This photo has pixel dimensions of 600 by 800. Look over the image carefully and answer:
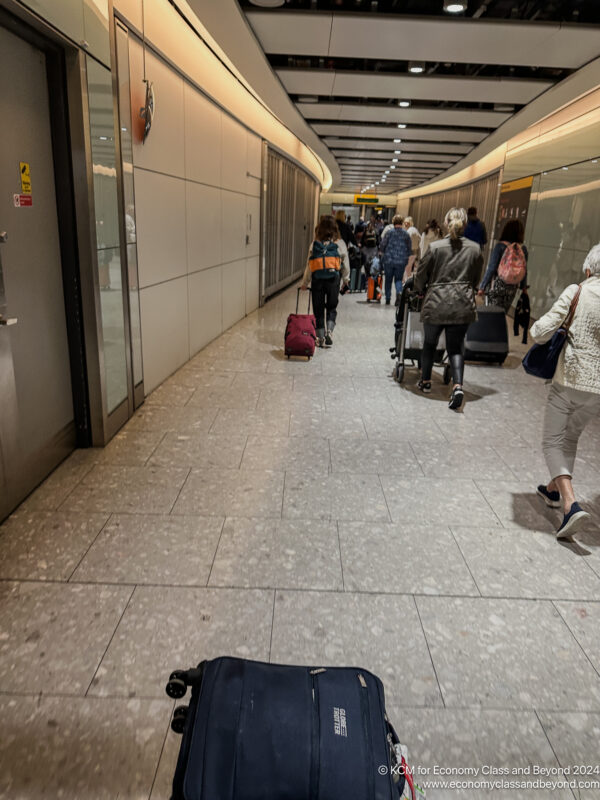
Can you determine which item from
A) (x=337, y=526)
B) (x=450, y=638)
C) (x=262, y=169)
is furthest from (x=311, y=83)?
(x=450, y=638)

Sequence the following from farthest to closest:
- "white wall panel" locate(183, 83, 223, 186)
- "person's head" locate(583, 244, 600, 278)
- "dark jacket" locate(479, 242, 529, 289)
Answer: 1. "dark jacket" locate(479, 242, 529, 289)
2. "white wall panel" locate(183, 83, 223, 186)
3. "person's head" locate(583, 244, 600, 278)

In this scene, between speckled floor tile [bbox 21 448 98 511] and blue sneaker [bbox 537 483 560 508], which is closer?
speckled floor tile [bbox 21 448 98 511]

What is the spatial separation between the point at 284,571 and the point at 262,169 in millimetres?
8838

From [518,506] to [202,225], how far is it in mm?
4985

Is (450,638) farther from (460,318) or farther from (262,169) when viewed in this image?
(262,169)

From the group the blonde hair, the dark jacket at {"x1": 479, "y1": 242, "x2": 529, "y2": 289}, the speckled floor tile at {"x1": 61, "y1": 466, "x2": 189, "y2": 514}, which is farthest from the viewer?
the dark jacket at {"x1": 479, "y1": 242, "x2": 529, "y2": 289}

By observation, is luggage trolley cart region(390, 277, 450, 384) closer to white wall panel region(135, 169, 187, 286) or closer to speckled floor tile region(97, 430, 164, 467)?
white wall panel region(135, 169, 187, 286)

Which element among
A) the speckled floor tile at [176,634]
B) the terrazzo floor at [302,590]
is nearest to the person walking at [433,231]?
the terrazzo floor at [302,590]

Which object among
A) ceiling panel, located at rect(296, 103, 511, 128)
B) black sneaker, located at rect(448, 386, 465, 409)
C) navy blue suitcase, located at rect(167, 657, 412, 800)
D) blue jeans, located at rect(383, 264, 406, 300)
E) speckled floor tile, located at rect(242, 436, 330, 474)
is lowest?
speckled floor tile, located at rect(242, 436, 330, 474)

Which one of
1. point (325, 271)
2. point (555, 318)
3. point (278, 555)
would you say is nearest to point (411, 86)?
point (325, 271)

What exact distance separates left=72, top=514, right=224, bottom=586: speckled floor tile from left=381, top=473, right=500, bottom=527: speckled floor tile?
1.12 meters

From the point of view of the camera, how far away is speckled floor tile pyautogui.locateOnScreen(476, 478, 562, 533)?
3229 millimetres

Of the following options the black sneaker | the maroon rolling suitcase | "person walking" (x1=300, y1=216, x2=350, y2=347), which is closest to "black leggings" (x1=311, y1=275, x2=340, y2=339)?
"person walking" (x1=300, y1=216, x2=350, y2=347)

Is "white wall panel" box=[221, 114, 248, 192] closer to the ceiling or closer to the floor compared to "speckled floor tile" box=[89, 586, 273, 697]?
closer to the ceiling
